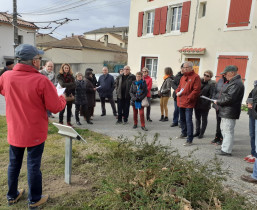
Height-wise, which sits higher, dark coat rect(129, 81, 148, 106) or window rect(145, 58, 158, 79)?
window rect(145, 58, 158, 79)

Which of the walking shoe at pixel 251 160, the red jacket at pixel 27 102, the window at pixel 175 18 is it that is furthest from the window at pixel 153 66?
the red jacket at pixel 27 102

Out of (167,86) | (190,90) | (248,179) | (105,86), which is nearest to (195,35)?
(167,86)

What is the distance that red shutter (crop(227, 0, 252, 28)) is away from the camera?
977 cm

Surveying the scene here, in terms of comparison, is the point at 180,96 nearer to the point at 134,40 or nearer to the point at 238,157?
the point at 238,157

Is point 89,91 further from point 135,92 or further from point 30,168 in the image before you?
point 30,168

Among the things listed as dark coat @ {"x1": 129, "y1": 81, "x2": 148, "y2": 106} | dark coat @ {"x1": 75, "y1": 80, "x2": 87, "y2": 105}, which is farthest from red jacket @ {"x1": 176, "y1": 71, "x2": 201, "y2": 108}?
dark coat @ {"x1": 75, "y1": 80, "x2": 87, "y2": 105}

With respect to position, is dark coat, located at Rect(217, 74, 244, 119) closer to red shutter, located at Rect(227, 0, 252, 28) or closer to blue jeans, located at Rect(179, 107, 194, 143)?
blue jeans, located at Rect(179, 107, 194, 143)

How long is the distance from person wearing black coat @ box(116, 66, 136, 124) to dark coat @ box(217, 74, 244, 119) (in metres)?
2.84

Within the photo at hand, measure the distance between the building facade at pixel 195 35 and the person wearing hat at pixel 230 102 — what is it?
6674mm

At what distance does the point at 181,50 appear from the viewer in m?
12.2

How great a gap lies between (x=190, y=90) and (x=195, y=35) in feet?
26.7

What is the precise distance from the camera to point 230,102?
408 cm

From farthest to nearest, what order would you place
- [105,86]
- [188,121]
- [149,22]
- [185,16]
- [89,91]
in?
[149,22], [185,16], [105,86], [89,91], [188,121]

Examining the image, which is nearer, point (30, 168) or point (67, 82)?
point (30, 168)
